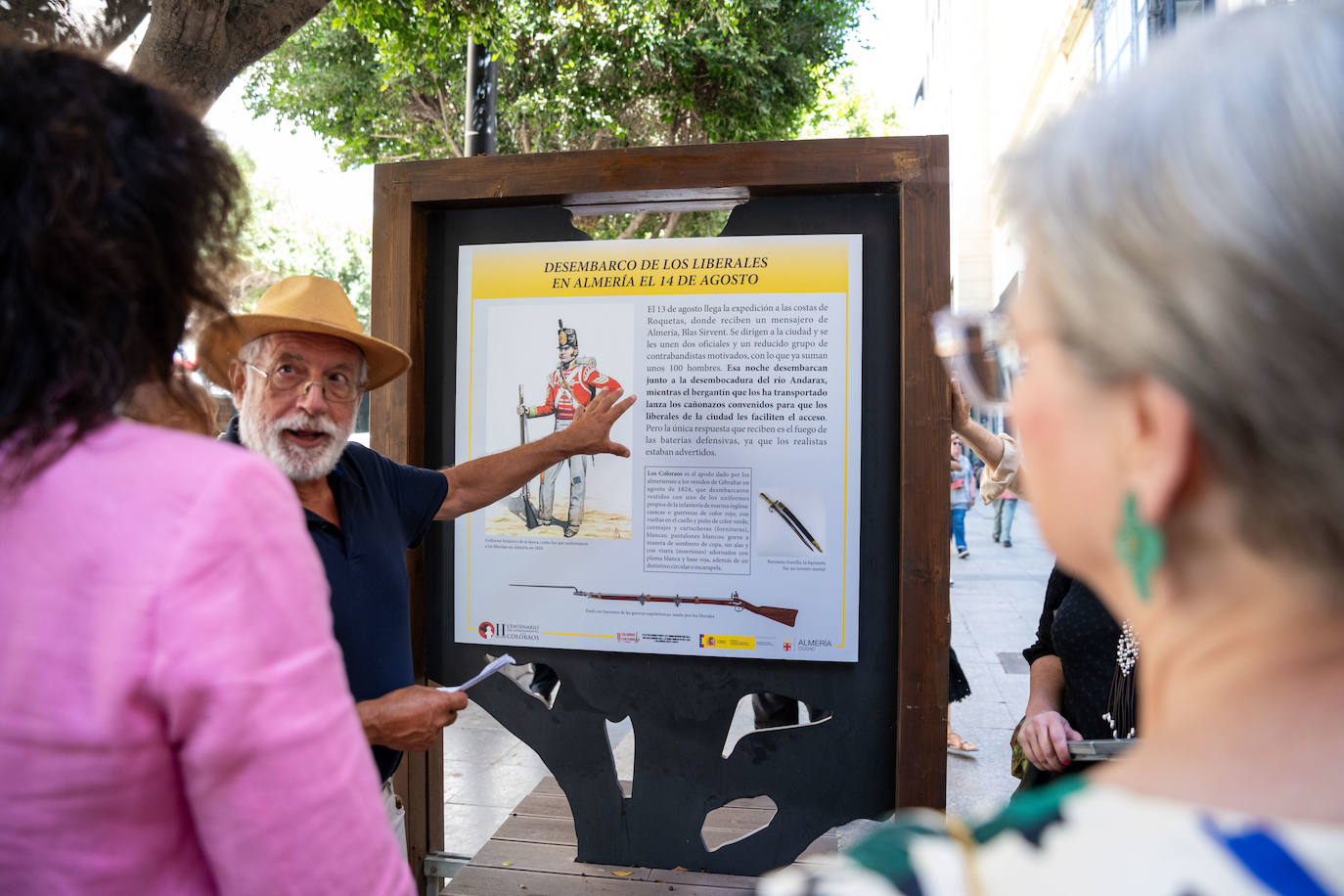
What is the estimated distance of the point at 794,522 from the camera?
2709 mm

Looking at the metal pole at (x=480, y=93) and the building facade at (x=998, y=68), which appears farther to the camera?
the building facade at (x=998, y=68)

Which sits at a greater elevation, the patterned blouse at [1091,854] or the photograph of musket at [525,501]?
the photograph of musket at [525,501]

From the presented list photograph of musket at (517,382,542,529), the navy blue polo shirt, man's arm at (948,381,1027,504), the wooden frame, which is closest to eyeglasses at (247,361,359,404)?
the navy blue polo shirt

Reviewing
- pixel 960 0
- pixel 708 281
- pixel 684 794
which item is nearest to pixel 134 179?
pixel 708 281

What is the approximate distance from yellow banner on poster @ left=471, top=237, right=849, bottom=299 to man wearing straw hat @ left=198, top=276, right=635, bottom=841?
36cm

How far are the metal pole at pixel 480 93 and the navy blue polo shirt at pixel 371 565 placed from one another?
4523 millimetres

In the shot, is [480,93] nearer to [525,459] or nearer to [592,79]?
[592,79]

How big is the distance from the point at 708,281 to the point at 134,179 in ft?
6.29

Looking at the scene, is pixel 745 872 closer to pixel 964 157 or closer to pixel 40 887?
pixel 40 887

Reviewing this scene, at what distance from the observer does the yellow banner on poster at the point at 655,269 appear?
2.68m

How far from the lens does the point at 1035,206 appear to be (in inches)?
26.8

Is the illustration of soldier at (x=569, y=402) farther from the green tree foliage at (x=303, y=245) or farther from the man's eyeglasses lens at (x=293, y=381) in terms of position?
the green tree foliage at (x=303, y=245)

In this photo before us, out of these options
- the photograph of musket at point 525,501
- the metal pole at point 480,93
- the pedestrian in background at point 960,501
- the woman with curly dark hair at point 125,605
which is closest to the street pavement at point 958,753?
the photograph of musket at point 525,501

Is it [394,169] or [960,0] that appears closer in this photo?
[394,169]
